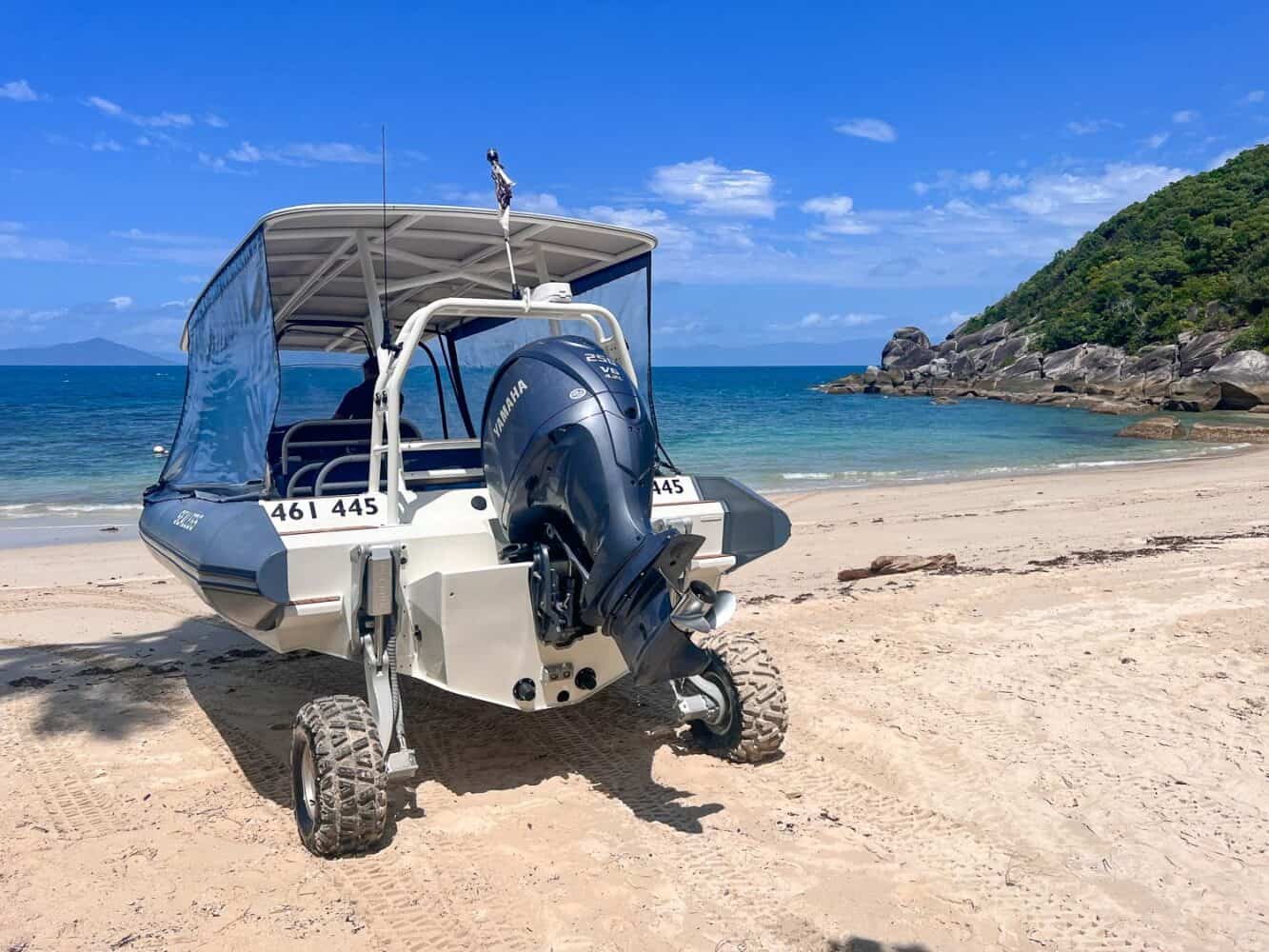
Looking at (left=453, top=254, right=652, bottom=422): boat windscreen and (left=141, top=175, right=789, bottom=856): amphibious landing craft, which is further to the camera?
(left=453, top=254, right=652, bottom=422): boat windscreen

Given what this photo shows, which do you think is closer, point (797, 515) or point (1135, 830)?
point (1135, 830)

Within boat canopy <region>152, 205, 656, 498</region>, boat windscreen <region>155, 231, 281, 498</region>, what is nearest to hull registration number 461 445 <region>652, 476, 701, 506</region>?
boat canopy <region>152, 205, 656, 498</region>

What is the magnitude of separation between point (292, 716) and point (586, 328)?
2.87 metres

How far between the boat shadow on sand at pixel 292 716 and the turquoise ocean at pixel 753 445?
1807mm

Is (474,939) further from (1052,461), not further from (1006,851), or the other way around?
(1052,461)

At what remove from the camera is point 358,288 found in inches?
267

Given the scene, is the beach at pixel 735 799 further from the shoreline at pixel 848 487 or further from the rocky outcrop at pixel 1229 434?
A: the rocky outcrop at pixel 1229 434

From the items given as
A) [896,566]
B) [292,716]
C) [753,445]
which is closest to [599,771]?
[292,716]

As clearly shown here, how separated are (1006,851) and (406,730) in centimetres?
293

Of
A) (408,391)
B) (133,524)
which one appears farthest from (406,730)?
(133,524)

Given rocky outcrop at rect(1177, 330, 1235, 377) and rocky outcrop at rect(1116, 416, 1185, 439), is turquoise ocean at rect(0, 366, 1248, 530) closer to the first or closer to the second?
rocky outcrop at rect(1116, 416, 1185, 439)

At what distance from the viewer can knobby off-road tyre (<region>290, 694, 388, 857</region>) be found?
12.1ft

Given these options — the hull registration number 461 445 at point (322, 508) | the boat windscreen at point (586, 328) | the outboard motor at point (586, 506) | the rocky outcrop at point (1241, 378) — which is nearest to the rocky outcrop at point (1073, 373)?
the rocky outcrop at point (1241, 378)

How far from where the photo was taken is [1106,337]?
57.4 metres
